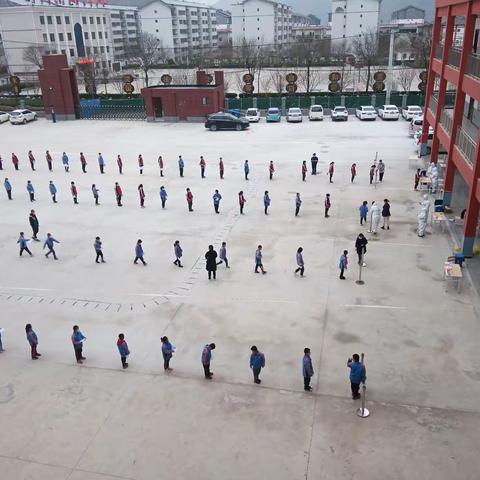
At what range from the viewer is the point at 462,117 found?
67.5 ft

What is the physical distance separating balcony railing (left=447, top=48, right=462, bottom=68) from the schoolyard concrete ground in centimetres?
569

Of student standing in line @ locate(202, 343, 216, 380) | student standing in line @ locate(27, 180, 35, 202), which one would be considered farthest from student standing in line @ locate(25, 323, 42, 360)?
student standing in line @ locate(27, 180, 35, 202)

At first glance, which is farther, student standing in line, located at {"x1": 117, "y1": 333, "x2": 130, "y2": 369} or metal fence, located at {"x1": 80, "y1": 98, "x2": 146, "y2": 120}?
metal fence, located at {"x1": 80, "y1": 98, "x2": 146, "y2": 120}

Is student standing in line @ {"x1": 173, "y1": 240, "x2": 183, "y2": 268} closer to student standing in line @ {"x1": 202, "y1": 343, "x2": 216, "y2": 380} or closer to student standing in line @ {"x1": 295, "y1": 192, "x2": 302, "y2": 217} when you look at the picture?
student standing in line @ {"x1": 202, "y1": 343, "x2": 216, "y2": 380}

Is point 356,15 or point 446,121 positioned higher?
point 356,15

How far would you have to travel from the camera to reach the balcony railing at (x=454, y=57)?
67.8 feet

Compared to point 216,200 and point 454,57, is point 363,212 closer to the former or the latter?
point 216,200

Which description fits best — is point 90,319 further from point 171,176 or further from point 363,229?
point 171,176

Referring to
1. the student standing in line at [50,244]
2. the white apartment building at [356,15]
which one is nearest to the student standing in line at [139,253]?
the student standing in line at [50,244]

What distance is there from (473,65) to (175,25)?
376ft

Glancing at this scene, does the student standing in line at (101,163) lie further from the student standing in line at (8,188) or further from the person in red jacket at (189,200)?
the person in red jacket at (189,200)

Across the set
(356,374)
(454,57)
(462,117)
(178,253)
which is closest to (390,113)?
(454,57)

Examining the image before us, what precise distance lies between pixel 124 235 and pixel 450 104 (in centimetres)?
3484

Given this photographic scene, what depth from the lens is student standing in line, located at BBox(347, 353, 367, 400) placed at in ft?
30.6
